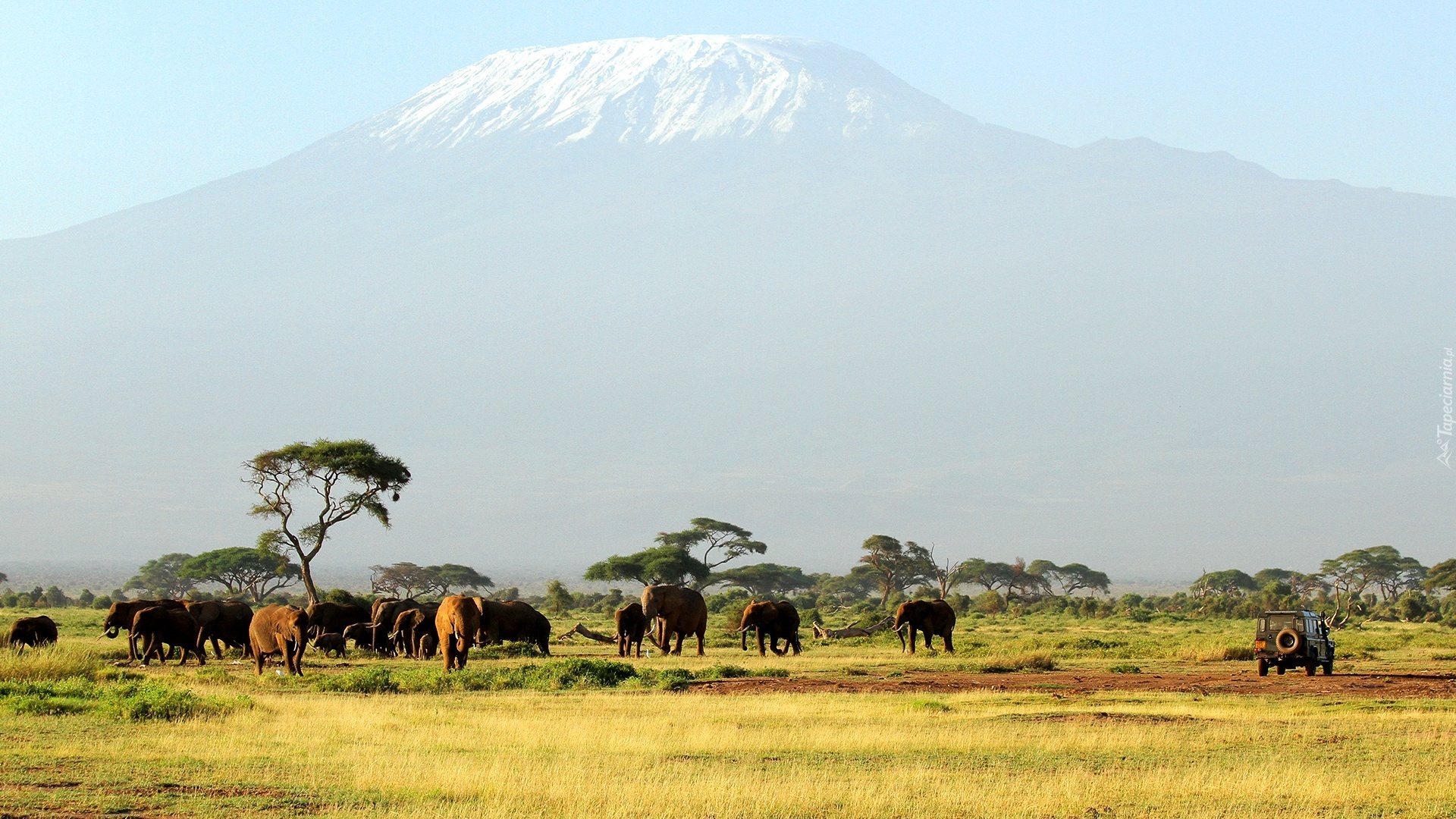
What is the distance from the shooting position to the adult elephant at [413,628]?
36.0m

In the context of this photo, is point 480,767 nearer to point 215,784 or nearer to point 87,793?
point 215,784

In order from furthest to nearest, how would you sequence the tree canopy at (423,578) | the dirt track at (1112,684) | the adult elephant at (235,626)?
the tree canopy at (423,578), the adult elephant at (235,626), the dirt track at (1112,684)

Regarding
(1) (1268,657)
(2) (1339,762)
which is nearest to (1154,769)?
(2) (1339,762)

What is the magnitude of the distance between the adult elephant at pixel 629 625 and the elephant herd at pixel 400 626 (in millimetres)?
29

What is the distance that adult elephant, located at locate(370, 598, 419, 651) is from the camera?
37.1m

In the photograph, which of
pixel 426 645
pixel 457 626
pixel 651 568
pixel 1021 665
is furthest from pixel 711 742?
pixel 651 568

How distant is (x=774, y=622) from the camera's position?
126ft

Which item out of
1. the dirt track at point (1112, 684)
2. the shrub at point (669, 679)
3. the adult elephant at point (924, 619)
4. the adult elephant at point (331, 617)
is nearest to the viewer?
the dirt track at point (1112, 684)

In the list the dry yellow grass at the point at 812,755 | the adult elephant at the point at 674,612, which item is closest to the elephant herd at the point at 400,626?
the adult elephant at the point at 674,612

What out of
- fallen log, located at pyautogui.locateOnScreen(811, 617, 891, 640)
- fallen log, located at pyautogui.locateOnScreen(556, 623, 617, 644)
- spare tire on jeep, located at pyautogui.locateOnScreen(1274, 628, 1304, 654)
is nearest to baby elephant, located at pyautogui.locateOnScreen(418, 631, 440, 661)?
fallen log, located at pyautogui.locateOnScreen(556, 623, 617, 644)

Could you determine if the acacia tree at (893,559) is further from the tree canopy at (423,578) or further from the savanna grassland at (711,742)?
the savanna grassland at (711,742)

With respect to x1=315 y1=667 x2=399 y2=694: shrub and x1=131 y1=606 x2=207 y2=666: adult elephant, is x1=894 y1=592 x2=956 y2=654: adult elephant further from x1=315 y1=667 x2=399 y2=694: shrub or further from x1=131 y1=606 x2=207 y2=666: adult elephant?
x1=131 y1=606 x2=207 y2=666: adult elephant

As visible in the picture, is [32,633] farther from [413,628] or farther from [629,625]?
[629,625]

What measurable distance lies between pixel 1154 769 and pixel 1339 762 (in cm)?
249
